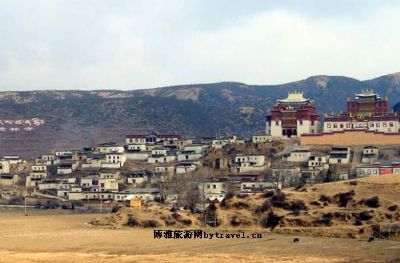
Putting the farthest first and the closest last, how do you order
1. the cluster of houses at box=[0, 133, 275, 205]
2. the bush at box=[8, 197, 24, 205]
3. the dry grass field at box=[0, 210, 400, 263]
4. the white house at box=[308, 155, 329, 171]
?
1. the bush at box=[8, 197, 24, 205]
2. the white house at box=[308, 155, 329, 171]
3. the cluster of houses at box=[0, 133, 275, 205]
4. the dry grass field at box=[0, 210, 400, 263]

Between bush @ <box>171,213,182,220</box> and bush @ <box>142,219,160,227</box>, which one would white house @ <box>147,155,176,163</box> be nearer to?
bush @ <box>171,213,182,220</box>

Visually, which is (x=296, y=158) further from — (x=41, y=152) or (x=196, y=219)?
(x=41, y=152)

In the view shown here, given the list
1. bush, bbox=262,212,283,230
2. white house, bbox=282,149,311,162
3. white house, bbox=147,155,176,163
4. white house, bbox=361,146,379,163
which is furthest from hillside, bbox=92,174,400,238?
white house, bbox=147,155,176,163

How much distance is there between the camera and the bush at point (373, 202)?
6149cm

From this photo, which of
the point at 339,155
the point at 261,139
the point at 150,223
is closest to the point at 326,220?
the point at 150,223

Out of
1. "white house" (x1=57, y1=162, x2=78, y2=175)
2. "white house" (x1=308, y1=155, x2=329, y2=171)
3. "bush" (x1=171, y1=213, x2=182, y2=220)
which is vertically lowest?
"bush" (x1=171, y1=213, x2=182, y2=220)

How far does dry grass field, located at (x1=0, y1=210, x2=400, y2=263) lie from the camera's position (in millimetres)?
48000

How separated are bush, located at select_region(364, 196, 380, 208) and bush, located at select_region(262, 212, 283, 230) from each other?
6.30 meters

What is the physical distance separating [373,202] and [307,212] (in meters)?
4.77

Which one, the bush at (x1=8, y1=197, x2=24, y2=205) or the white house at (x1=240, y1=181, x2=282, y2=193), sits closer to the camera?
the white house at (x1=240, y1=181, x2=282, y2=193)

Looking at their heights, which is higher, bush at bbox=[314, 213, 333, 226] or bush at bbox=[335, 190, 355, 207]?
bush at bbox=[335, 190, 355, 207]

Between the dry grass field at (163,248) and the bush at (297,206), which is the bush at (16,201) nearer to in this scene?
the dry grass field at (163,248)

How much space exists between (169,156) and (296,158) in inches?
742

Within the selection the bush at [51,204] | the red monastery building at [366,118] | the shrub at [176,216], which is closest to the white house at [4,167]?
the bush at [51,204]
